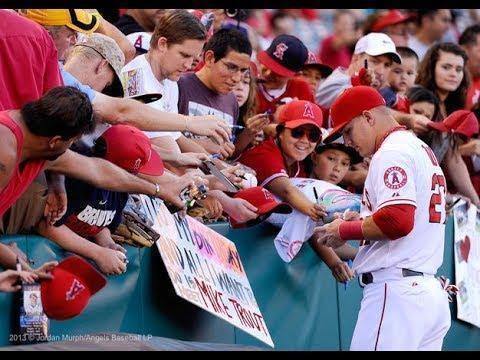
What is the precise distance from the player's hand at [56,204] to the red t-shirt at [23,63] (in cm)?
53

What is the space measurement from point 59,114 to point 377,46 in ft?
17.7

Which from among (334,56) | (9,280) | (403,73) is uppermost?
(403,73)

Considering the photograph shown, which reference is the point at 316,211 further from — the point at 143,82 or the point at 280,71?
the point at 143,82

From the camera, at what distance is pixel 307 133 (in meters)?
9.98

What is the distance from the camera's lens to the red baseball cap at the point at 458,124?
11.0m

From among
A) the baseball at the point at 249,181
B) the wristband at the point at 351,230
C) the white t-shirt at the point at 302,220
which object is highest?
the wristband at the point at 351,230

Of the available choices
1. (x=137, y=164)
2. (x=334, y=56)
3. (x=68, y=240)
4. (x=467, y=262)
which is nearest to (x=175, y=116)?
(x=137, y=164)

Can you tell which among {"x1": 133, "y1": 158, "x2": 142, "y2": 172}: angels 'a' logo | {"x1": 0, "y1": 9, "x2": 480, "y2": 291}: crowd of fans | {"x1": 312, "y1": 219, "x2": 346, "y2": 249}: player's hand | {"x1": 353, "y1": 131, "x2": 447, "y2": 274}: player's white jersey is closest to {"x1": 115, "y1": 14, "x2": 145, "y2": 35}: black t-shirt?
{"x1": 0, "y1": 9, "x2": 480, "y2": 291}: crowd of fans

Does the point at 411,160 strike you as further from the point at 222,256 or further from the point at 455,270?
the point at 455,270

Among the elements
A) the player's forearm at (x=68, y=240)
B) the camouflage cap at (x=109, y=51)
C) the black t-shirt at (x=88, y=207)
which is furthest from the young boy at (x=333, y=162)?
the player's forearm at (x=68, y=240)

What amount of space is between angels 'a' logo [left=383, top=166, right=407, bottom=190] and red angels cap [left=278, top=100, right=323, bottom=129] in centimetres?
194

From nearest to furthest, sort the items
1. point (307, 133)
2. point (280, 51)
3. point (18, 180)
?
point (18, 180) < point (307, 133) < point (280, 51)

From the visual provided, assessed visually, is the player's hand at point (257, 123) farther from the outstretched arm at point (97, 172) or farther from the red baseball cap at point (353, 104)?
the outstretched arm at point (97, 172)

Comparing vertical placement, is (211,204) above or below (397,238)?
below
